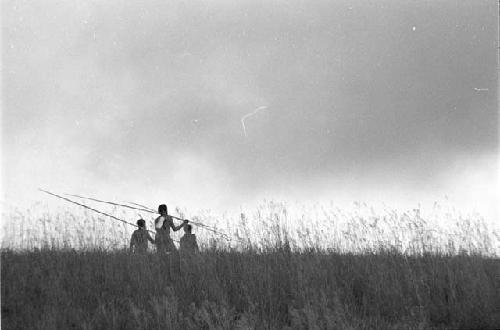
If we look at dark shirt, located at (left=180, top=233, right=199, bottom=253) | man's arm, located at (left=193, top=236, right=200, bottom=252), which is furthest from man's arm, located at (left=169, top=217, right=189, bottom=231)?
man's arm, located at (left=193, top=236, right=200, bottom=252)

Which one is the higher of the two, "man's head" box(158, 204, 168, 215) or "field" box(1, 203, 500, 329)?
"man's head" box(158, 204, 168, 215)

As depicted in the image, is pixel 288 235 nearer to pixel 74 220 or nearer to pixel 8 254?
pixel 74 220

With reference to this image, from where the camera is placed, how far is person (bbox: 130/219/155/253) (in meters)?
6.68

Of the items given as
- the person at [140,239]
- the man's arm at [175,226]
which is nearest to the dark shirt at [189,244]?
the person at [140,239]

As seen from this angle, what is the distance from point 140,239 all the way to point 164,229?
0.59 m

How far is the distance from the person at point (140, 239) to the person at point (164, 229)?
0.19 m

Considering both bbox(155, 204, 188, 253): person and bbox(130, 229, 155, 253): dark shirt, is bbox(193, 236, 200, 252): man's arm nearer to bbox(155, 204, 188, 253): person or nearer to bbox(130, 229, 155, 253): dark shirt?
bbox(155, 204, 188, 253): person

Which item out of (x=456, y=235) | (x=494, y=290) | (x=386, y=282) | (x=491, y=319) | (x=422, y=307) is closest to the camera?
(x=491, y=319)

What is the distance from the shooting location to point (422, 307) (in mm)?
4578

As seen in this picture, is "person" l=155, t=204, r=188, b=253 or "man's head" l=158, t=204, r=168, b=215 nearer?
"person" l=155, t=204, r=188, b=253

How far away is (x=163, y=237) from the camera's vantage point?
7.37m

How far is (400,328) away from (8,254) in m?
5.03

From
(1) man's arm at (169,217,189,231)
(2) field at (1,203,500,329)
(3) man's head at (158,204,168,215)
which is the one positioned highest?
(3) man's head at (158,204,168,215)

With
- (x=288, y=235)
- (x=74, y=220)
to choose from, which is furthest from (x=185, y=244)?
(x=74, y=220)
